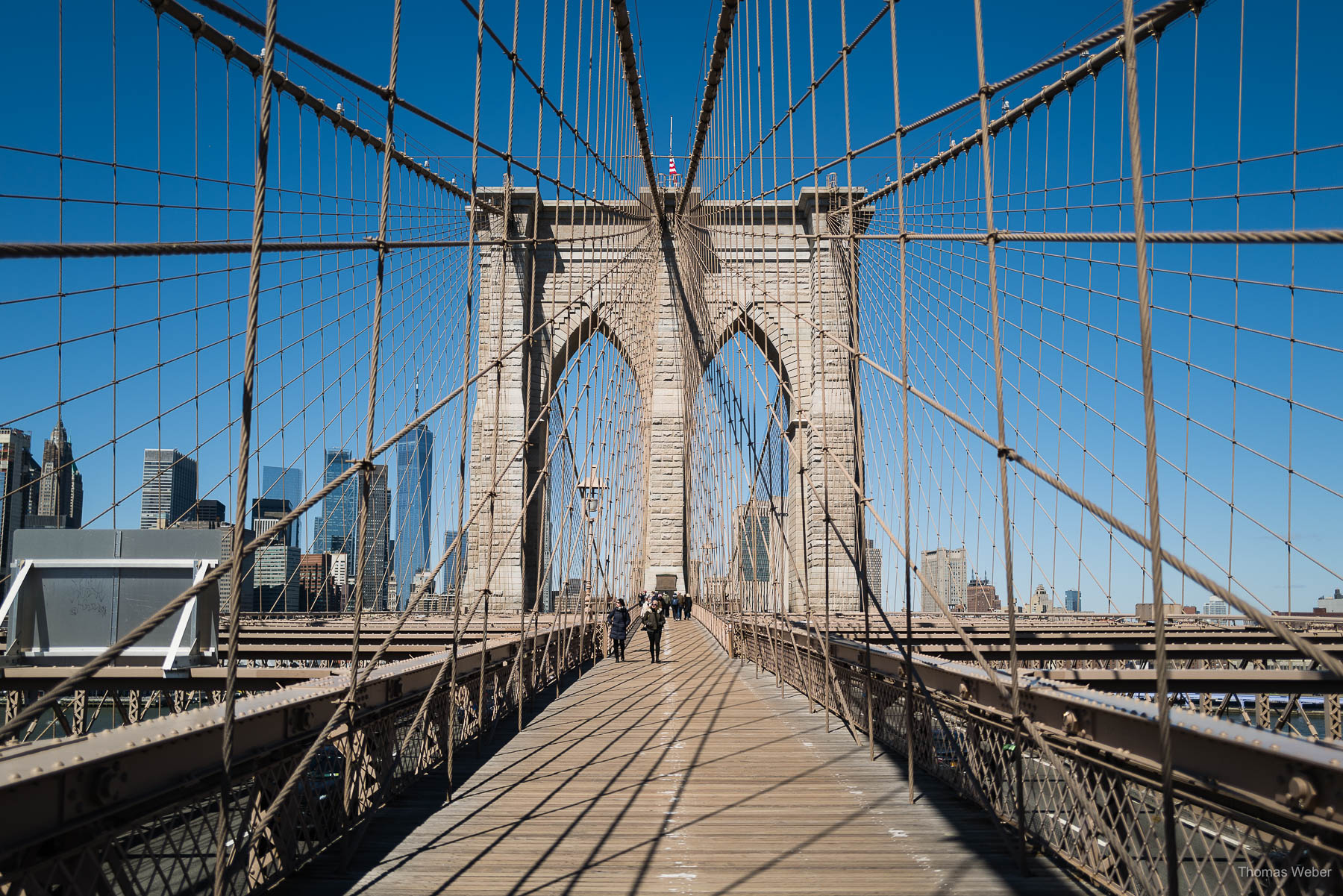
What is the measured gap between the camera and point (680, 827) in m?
3.53

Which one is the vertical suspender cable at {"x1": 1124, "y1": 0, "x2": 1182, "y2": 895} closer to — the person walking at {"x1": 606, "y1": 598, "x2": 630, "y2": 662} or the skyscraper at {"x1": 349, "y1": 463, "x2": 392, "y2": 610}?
the skyscraper at {"x1": 349, "y1": 463, "x2": 392, "y2": 610}

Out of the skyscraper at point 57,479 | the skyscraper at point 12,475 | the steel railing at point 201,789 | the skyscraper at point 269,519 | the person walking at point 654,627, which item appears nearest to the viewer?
the steel railing at point 201,789

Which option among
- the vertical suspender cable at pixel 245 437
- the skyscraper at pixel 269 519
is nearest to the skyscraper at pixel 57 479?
the skyscraper at pixel 269 519

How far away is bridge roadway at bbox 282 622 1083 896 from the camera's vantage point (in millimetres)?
2857

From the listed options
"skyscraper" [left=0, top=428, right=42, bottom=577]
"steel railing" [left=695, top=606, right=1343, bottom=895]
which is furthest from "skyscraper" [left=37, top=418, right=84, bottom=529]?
"steel railing" [left=695, top=606, right=1343, bottom=895]

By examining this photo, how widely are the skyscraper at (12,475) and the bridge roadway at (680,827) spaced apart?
4.01 meters

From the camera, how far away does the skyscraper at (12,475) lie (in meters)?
6.86

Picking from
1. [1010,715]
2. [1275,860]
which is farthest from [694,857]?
[1275,860]

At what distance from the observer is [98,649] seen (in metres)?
4.34

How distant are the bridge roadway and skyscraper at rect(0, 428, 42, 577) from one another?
401 centimetres

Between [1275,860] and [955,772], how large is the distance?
2.12 m

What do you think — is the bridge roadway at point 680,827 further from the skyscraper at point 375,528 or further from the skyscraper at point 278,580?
the skyscraper at point 278,580

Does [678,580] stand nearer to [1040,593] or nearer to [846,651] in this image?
[1040,593]

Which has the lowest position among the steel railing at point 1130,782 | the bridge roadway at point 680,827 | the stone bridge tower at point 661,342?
the bridge roadway at point 680,827
